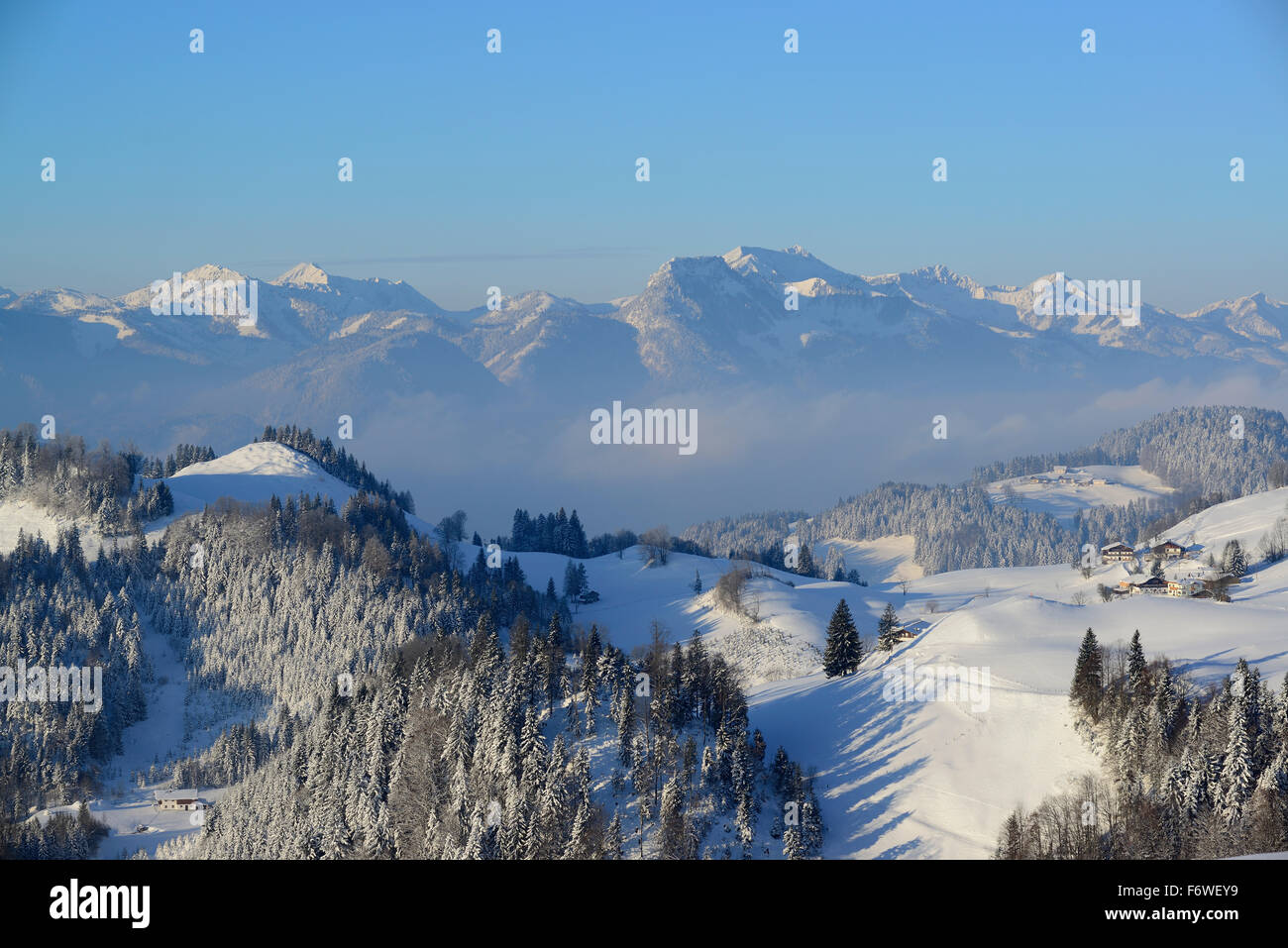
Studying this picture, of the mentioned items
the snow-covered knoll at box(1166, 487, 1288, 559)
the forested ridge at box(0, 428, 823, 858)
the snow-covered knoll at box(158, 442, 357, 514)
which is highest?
the snow-covered knoll at box(158, 442, 357, 514)

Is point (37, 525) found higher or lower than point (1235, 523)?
Result: higher

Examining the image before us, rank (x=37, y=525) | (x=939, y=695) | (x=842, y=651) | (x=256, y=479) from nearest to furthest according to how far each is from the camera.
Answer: (x=939, y=695) → (x=842, y=651) → (x=37, y=525) → (x=256, y=479)

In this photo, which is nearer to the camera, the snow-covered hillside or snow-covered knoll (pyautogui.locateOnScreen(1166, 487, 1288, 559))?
the snow-covered hillside

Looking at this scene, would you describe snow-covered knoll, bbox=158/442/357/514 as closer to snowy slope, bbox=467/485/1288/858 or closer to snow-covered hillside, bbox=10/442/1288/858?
snow-covered hillside, bbox=10/442/1288/858

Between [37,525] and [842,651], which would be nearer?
[842,651]

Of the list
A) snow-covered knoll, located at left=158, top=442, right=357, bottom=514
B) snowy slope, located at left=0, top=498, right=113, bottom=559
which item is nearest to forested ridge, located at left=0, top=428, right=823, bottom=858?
snowy slope, located at left=0, top=498, right=113, bottom=559

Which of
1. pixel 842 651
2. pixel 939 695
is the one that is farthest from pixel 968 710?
pixel 842 651

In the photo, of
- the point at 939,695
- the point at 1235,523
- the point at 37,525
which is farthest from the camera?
the point at 1235,523

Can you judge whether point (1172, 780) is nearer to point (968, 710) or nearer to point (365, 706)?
point (968, 710)

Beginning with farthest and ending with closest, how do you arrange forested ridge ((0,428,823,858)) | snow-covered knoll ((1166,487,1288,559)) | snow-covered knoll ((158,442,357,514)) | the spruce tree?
snow-covered knoll ((158,442,357,514))
snow-covered knoll ((1166,487,1288,559))
the spruce tree
forested ridge ((0,428,823,858))
